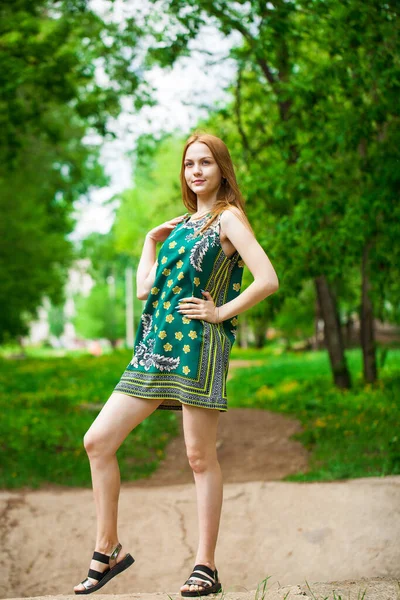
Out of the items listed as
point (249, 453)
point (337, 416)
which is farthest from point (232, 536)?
point (337, 416)

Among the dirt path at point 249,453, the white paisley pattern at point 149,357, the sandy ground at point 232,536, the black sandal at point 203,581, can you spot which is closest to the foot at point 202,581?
the black sandal at point 203,581

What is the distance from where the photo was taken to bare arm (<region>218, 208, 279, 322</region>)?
11.3 feet

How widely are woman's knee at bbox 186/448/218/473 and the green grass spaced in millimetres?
3425

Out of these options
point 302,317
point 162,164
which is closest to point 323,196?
point 302,317

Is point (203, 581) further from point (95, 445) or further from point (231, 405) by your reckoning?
point (231, 405)

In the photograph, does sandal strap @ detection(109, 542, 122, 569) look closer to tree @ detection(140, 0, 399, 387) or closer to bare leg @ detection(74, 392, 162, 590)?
bare leg @ detection(74, 392, 162, 590)

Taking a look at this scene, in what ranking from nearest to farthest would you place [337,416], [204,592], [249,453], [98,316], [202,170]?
[204,592], [202,170], [249,453], [337,416], [98,316]

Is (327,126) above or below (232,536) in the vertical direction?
above

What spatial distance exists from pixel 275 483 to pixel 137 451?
2.06 metres

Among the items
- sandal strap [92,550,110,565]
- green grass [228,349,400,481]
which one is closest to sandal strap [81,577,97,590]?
sandal strap [92,550,110,565]

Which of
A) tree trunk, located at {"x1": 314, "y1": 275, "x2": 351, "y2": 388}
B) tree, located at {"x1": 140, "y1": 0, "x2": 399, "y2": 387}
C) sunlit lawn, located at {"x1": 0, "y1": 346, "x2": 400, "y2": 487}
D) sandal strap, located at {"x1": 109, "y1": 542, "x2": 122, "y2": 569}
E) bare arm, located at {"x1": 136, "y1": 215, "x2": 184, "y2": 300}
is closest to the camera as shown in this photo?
sandal strap, located at {"x1": 109, "y1": 542, "x2": 122, "y2": 569}

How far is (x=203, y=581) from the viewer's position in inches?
134

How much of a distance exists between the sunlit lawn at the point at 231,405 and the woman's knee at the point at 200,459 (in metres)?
3.46

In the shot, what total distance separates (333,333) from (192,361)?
336 inches
